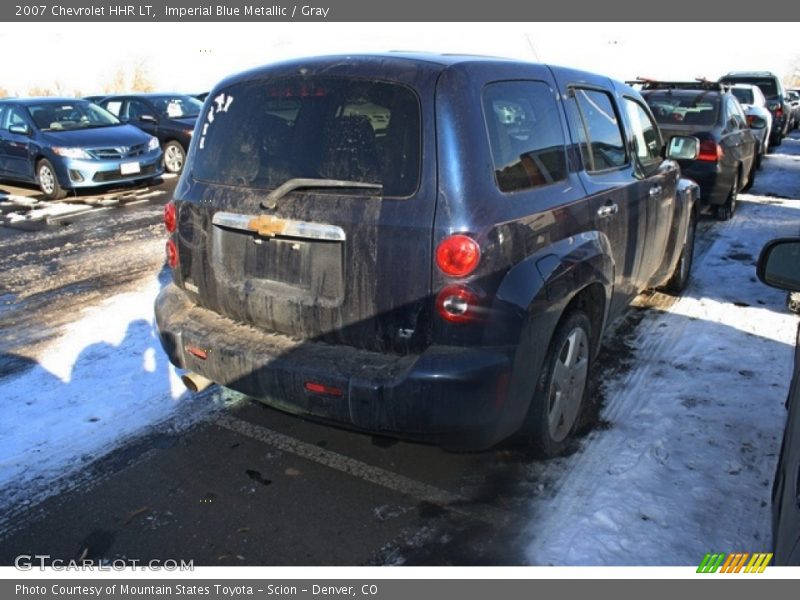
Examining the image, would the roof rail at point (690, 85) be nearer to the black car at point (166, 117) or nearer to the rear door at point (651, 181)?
Answer: the rear door at point (651, 181)

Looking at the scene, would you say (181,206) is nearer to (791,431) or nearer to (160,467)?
(160,467)

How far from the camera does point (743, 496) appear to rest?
10.0 feet

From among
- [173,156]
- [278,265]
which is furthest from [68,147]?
[278,265]

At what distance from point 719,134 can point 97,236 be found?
26.1 ft

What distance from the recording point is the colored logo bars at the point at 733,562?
240 cm

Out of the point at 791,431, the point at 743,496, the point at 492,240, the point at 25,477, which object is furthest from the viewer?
the point at 25,477

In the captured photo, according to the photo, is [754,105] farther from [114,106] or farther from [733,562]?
[114,106]

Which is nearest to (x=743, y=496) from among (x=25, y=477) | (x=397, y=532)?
(x=397, y=532)

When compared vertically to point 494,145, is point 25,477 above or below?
below

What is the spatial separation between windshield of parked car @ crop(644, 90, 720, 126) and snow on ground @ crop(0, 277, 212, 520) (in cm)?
681

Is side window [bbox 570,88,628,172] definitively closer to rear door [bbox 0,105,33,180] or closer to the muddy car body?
the muddy car body

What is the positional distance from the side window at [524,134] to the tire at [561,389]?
74 cm

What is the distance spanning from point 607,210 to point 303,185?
68.4 inches

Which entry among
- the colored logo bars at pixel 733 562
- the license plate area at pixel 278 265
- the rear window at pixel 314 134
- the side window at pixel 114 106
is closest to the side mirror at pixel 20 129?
the side window at pixel 114 106
